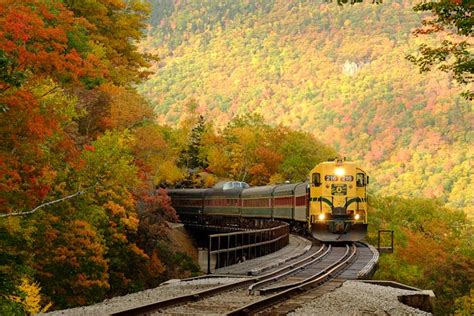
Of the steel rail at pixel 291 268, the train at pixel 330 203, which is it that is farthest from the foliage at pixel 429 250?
the steel rail at pixel 291 268

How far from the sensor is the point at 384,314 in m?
14.7

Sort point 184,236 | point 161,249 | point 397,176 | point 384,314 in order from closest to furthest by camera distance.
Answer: point 384,314, point 161,249, point 184,236, point 397,176

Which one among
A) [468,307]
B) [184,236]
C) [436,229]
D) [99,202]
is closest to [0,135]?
[99,202]

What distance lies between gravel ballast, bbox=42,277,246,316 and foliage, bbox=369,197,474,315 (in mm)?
24372

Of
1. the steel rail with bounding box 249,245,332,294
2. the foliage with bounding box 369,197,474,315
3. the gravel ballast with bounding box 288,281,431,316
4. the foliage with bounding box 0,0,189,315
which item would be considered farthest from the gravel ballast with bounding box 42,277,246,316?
the foliage with bounding box 369,197,474,315

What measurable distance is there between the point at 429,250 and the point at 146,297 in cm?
4473

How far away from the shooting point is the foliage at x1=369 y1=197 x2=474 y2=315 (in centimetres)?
4241

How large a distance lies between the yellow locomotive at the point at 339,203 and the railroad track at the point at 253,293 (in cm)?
1063

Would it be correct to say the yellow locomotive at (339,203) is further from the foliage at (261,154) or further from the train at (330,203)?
the foliage at (261,154)

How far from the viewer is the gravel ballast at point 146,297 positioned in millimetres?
14242

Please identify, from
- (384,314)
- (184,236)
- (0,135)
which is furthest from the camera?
(184,236)

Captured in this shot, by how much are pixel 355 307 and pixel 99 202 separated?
2291 centimetres

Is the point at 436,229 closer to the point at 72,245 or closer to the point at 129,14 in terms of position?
the point at 129,14

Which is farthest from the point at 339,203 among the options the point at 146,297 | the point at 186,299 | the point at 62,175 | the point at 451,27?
the point at 186,299
